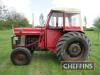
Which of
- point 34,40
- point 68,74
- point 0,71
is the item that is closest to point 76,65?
point 68,74

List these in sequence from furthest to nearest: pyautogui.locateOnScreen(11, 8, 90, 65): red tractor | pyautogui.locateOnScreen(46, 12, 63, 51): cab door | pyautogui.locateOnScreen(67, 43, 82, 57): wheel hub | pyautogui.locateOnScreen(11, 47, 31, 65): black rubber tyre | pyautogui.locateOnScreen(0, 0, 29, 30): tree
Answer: pyautogui.locateOnScreen(0, 0, 29, 30): tree < pyautogui.locateOnScreen(46, 12, 63, 51): cab door < pyautogui.locateOnScreen(67, 43, 82, 57): wheel hub < pyautogui.locateOnScreen(11, 8, 90, 65): red tractor < pyautogui.locateOnScreen(11, 47, 31, 65): black rubber tyre

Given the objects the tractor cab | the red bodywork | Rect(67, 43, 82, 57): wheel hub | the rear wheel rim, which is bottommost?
the rear wheel rim

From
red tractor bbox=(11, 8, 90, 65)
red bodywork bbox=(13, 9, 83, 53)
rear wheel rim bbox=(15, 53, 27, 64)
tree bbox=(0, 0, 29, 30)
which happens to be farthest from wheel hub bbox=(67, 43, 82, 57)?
tree bbox=(0, 0, 29, 30)

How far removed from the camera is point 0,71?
11406 millimetres

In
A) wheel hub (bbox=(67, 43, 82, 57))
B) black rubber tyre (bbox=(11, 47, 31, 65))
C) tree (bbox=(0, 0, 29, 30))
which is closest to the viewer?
black rubber tyre (bbox=(11, 47, 31, 65))

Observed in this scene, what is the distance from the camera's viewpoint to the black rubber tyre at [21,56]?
12.7 metres

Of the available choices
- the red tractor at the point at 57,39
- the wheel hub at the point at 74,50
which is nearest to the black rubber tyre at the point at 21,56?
the red tractor at the point at 57,39

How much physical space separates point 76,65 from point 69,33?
15.0 ft

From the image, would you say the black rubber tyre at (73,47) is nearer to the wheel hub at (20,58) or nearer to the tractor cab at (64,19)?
the tractor cab at (64,19)

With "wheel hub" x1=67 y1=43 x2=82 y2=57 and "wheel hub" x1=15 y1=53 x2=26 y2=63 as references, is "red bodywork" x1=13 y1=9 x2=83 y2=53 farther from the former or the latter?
"wheel hub" x1=15 y1=53 x2=26 y2=63

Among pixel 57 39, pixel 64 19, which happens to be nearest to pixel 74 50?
pixel 57 39

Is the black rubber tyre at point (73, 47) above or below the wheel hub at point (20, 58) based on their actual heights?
above

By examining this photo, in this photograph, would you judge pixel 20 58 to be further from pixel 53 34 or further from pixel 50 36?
pixel 53 34

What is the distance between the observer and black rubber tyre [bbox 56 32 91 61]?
12.9 metres
